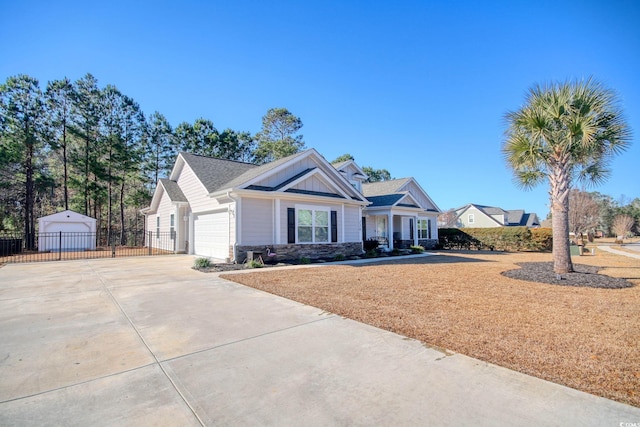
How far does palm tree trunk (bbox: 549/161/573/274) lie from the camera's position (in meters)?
9.05

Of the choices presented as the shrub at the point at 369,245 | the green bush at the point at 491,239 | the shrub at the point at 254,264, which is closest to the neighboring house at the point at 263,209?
the shrub at the point at 254,264

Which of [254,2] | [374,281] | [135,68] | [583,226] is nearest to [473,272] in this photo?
[374,281]

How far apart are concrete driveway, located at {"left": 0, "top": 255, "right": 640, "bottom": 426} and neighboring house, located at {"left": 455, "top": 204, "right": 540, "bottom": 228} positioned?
44.9 m

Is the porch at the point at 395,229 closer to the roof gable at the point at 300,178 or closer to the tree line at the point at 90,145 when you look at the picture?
the roof gable at the point at 300,178

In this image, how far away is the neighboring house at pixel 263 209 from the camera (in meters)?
12.7

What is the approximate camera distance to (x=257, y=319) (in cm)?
501

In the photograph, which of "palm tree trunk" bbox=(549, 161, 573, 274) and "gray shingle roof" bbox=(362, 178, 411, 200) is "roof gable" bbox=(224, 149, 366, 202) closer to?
"gray shingle roof" bbox=(362, 178, 411, 200)

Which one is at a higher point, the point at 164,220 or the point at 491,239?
the point at 164,220

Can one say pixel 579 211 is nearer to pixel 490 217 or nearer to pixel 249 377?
pixel 490 217

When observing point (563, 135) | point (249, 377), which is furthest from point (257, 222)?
point (563, 135)

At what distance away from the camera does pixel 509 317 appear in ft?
16.4

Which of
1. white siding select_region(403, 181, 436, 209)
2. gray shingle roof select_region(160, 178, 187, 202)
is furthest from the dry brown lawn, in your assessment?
white siding select_region(403, 181, 436, 209)

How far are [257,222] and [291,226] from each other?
5.22ft

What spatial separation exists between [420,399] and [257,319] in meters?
3.13
